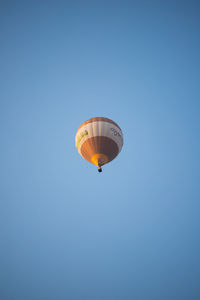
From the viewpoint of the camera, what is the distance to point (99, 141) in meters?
11.4

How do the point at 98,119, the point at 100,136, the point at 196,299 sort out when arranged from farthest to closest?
the point at 196,299
the point at 98,119
the point at 100,136

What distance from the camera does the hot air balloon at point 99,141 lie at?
11453 mm

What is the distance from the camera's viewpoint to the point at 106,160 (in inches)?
464

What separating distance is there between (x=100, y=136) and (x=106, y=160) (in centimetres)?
182

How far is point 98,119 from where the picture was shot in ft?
40.0

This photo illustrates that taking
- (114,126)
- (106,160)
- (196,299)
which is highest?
(114,126)

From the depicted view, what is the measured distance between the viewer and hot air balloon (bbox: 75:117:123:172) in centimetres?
1145

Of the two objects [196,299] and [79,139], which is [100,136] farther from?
[196,299]

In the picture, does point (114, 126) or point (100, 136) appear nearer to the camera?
point (100, 136)

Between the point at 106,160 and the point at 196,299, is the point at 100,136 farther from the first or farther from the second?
the point at 196,299

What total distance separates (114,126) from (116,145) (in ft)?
4.98

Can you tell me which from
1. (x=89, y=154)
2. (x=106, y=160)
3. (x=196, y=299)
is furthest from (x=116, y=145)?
(x=196, y=299)

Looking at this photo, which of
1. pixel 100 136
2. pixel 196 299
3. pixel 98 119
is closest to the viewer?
pixel 100 136

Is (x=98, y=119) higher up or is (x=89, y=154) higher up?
(x=98, y=119)
